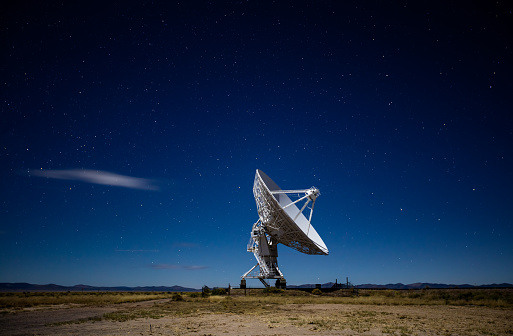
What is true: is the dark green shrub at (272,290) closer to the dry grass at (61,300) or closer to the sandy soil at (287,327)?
the dry grass at (61,300)

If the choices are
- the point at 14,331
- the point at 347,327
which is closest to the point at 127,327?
the point at 14,331

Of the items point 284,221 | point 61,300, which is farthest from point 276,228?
point 61,300

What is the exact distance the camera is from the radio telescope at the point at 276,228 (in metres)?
40.0

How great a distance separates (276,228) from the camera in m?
42.8

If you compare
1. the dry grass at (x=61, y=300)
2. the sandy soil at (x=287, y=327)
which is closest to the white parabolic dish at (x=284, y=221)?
the dry grass at (x=61, y=300)

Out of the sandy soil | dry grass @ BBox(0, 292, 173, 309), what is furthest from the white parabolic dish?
the sandy soil

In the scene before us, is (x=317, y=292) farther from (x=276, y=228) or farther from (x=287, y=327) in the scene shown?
(x=287, y=327)

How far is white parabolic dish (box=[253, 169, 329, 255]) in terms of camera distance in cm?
3981

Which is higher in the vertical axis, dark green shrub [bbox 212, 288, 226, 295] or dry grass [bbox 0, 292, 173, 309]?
dark green shrub [bbox 212, 288, 226, 295]

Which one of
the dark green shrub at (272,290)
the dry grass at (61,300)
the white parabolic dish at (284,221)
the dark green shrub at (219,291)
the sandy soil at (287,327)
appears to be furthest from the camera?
the dark green shrub at (219,291)

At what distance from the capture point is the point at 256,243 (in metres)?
46.8

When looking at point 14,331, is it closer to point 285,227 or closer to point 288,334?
point 288,334

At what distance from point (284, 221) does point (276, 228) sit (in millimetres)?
2432

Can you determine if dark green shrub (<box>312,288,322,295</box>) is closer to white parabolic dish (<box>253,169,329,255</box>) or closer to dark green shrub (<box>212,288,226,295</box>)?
white parabolic dish (<box>253,169,329,255</box>)
